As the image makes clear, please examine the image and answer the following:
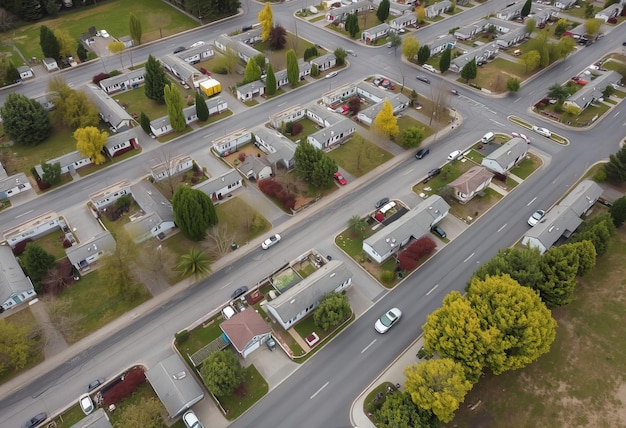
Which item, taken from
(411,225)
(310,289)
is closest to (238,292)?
(310,289)

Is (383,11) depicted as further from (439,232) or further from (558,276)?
(558,276)

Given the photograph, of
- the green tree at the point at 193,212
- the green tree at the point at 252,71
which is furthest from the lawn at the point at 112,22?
the green tree at the point at 193,212

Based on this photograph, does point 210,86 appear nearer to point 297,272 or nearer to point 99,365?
point 297,272

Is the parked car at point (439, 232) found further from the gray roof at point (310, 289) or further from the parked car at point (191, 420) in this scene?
the parked car at point (191, 420)

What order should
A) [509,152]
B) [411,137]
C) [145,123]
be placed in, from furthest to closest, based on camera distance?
[145,123] < [411,137] < [509,152]

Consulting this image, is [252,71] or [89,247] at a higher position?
[252,71]
